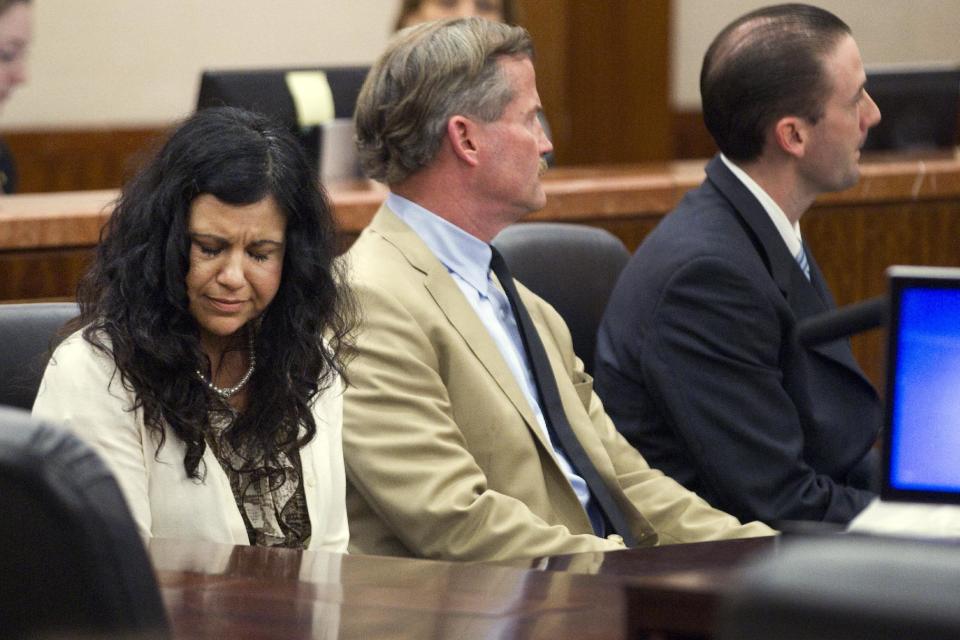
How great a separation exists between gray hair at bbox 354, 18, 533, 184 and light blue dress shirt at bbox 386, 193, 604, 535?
8 cm

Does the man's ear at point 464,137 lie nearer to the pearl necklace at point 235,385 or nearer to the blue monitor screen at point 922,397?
the pearl necklace at point 235,385

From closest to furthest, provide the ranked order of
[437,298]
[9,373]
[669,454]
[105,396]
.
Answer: [105,396] < [9,373] < [437,298] < [669,454]

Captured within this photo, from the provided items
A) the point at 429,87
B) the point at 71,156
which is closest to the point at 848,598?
the point at 429,87

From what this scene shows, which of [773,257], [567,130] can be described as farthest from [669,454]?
[567,130]

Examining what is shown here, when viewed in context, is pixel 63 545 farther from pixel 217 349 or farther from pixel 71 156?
pixel 71 156

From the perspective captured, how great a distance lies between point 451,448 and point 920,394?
74cm

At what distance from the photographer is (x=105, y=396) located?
6.16 feet

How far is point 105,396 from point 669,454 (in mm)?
1026

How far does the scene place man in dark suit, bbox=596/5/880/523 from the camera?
2.40 m

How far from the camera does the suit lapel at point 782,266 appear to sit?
2535mm

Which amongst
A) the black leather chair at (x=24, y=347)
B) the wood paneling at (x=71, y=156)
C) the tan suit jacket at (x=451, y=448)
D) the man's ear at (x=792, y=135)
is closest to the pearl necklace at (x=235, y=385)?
the tan suit jacket at (x=451, y=448)

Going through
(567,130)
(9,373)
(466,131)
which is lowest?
(567,130)

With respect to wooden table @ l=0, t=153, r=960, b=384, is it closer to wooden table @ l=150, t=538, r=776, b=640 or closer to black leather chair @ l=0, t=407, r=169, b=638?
wooden table @ l=150, t=538, r=776, b=640

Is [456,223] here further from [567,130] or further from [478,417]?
[567,130]
